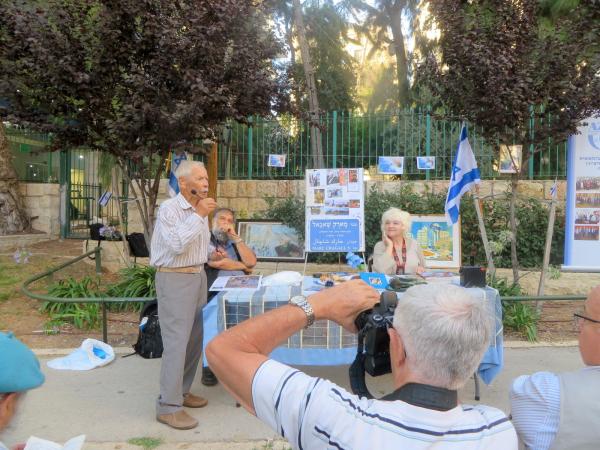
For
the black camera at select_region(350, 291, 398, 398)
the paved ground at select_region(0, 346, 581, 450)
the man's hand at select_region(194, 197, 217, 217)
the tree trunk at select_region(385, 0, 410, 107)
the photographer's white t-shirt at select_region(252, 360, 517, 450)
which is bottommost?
the paved ground at select_region(0, 346, 581, 450)

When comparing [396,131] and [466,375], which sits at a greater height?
[396,131]

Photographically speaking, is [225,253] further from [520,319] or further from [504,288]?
[504,288]

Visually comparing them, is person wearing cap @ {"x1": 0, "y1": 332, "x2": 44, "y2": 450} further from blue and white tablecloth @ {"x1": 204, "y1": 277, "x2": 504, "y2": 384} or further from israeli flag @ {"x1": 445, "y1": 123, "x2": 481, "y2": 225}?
israeli flag @ {"x1": 445, "y1": 123, "x2": 481, "y2": 225}

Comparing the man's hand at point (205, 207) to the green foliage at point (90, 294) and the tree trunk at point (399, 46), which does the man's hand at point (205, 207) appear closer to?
the green foliage at point (90, 294)

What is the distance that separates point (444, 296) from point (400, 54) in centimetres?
1812

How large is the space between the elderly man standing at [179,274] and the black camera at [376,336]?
2.09 m

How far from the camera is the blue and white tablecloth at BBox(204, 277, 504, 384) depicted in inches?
136

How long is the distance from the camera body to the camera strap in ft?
0.43

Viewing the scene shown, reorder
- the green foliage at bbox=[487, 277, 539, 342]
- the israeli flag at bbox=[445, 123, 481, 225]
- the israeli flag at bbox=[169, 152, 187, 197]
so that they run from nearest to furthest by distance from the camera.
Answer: the green foliage at bbox=[487, 277, 539, 342]
the israeli flag at bbox=[169, 152, 187, 197]
the israeli flag at bbox=[445, 123, 481, 225]

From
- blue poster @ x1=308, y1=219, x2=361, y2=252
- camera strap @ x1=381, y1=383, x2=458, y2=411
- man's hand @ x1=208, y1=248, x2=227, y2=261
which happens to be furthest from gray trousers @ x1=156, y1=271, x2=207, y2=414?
blue poster @ x1=308, y1=219, x2=361, y2=252

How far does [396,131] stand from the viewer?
8672mm

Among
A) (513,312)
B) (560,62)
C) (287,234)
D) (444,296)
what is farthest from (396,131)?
(444,296)

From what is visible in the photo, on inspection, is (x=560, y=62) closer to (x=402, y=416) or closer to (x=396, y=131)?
(x=396, y=131)

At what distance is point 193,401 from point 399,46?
54.1 feet
